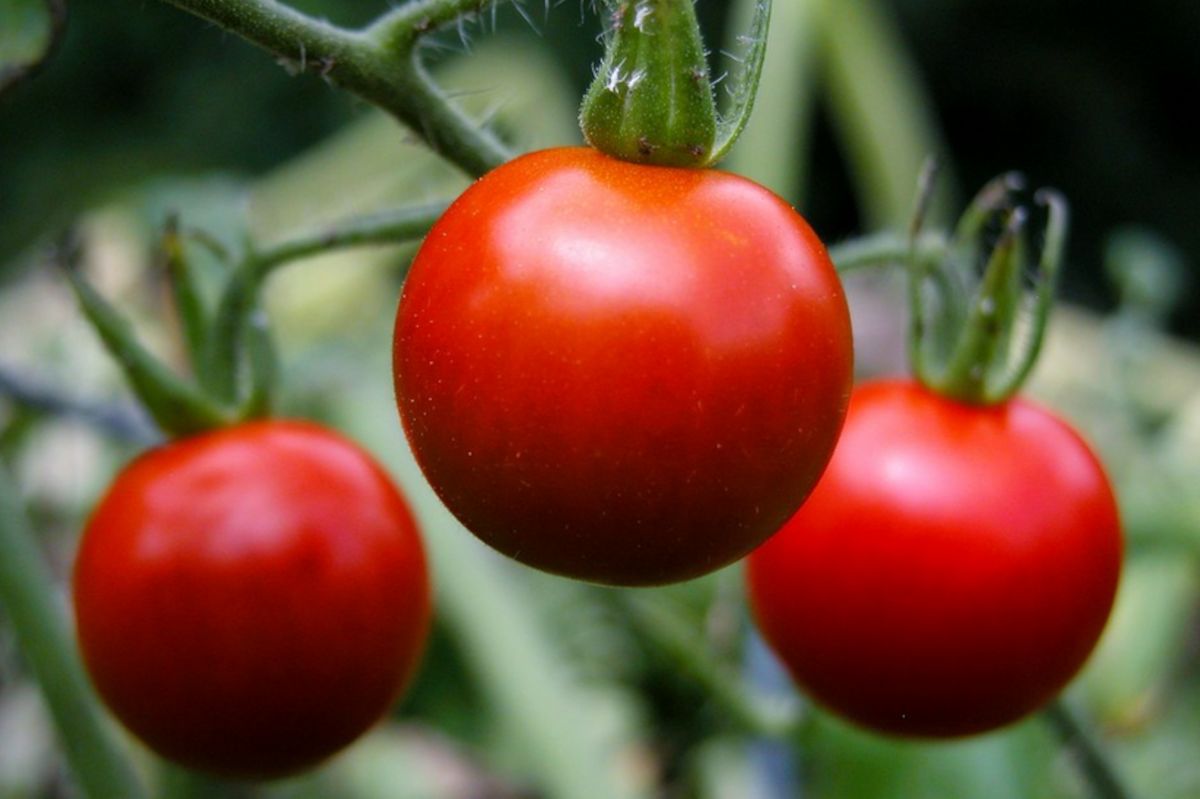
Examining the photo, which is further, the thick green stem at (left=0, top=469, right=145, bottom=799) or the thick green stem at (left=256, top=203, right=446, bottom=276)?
the thick green stem at (left=0, top=469, right=145, bottom=799)

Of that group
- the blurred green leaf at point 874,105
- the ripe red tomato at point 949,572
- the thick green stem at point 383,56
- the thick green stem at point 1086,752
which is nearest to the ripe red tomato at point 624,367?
the thick green stem at point 383,56

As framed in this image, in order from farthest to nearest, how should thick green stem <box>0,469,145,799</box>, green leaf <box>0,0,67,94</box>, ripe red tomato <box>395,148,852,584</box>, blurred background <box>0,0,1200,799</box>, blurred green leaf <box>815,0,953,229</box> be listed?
blurred green leaf <box>815,0,953,229</box> → blurred background <box>0,0,1200,799</box> → thick green stem <box>0,469,145,799</box> → green leaf <box>0,0,67,94</box> → ripe red tomato <box>395,148,852,584</box>

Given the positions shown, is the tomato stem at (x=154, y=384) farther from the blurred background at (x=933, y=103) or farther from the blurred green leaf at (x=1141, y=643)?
the blurred background at (x=933, y=103)

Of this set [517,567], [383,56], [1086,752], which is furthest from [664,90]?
[517,567]

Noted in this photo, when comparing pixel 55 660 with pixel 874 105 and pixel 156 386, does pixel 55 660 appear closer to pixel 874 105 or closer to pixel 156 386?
pixel 156 386

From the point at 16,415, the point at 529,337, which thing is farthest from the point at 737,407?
the point at 16,415

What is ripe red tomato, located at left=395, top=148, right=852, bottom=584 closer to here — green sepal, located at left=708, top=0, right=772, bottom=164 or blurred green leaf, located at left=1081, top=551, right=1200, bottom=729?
green sepal, located at left=708, top=0, right=772, bottom=164

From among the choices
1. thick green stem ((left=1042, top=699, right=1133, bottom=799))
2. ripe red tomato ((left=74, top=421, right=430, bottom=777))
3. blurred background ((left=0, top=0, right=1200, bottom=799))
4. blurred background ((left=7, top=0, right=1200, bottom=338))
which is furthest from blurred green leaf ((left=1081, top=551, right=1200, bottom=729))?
blurred background ((left=7, top=0, right=1200, bottom=338))
